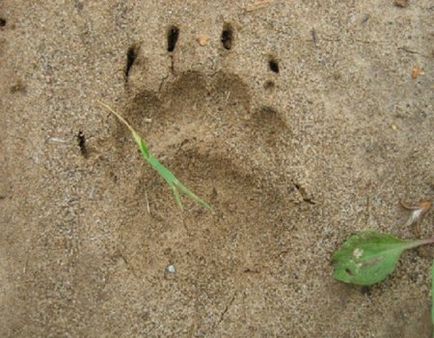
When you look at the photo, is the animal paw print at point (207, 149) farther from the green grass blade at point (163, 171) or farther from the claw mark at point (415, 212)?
the claw mark at point (415, 212)

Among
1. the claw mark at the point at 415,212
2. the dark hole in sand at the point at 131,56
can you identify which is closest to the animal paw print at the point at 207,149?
the dark hole in sand at the point at 131,56

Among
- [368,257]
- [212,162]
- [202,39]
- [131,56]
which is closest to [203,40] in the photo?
[202,39]

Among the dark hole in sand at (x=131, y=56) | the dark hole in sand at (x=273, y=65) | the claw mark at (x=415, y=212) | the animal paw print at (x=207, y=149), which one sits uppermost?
the dark hole in sand at (x=131, y=56)

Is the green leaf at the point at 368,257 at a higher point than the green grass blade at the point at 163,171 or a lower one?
lower

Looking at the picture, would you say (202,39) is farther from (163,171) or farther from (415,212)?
(415,212)

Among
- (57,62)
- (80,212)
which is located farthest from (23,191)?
(57,62)

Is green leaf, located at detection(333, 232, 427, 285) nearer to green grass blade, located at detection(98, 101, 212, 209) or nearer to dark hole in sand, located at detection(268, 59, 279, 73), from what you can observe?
green grass blade, located at detection(98, 101, 212, 209)

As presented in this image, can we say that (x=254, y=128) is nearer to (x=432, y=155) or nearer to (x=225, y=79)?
(x=225, y=79)
